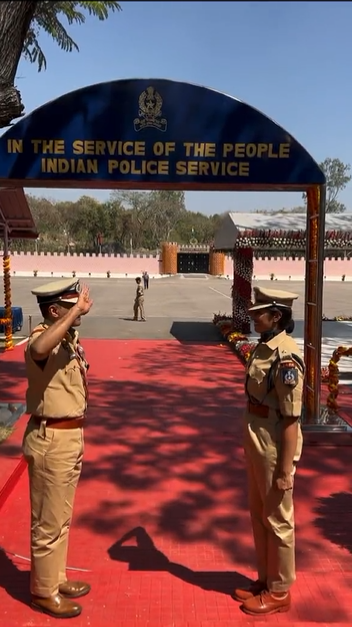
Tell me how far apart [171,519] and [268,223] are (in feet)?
29.6

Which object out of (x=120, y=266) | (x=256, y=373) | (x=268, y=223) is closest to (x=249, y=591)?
(x=256, y=373)

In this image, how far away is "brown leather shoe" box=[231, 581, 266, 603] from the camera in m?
Answer: 3.21

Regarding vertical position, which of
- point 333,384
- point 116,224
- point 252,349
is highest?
point 116,224

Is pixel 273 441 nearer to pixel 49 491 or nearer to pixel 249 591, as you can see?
pixel 249 591

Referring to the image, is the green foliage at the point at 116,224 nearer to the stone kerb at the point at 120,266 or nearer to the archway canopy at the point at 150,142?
the stone kerb at the point at 120,266

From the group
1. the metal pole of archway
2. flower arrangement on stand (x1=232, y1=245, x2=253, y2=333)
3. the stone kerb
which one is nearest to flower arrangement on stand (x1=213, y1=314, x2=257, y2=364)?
flower arrangement on stand (x1=232, y1=245, x2=253, y2=333)

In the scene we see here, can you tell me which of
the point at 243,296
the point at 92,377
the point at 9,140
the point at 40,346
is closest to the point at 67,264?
the point at 243,296

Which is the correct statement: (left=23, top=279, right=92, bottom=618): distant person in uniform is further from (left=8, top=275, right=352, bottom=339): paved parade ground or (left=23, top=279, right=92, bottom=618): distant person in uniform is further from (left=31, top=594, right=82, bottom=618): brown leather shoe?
(left=8, top=275, right=352, bottom=339): paved parade ground

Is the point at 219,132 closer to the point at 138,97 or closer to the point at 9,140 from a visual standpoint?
the point at 138,97

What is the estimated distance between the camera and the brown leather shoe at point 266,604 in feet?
10.1

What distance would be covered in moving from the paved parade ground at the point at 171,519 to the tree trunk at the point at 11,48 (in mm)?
3313

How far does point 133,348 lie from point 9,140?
744 cm

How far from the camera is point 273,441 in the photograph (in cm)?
296

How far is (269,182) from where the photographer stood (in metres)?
6.01
